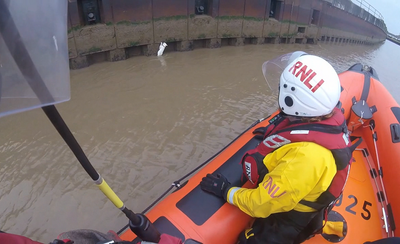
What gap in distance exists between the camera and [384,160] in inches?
98.9

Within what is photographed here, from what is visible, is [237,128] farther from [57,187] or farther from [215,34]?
[215,34]

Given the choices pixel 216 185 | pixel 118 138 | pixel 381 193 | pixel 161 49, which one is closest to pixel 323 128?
pixel 216 185

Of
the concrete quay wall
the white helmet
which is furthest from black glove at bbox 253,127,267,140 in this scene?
the concrete quay wall

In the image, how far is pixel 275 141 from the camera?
158 centimetres

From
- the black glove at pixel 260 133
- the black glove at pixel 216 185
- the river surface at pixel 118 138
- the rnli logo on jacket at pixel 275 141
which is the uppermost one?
the rnli logo on jacket at pixel 275 141

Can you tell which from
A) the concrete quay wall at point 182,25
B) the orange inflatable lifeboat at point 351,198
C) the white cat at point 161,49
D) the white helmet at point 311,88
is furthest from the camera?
the white cat at point 161,49

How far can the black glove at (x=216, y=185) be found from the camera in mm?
1843

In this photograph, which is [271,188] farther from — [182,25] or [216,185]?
[182,25]

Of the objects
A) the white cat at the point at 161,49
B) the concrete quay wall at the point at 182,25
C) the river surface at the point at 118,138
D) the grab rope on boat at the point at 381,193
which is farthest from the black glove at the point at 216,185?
the white cat at the point at 161,49

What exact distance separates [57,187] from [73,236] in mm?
1912

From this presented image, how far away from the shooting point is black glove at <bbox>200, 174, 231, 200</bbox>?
1843 mm

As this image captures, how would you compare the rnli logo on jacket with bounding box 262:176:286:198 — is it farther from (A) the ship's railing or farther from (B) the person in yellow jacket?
(A) the ship's railing

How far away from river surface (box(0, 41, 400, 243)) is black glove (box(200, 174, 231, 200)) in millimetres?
1178

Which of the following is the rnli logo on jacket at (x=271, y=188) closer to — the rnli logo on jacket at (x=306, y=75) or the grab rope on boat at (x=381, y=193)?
the rnli logo on jacket at (x=306, y=75)
